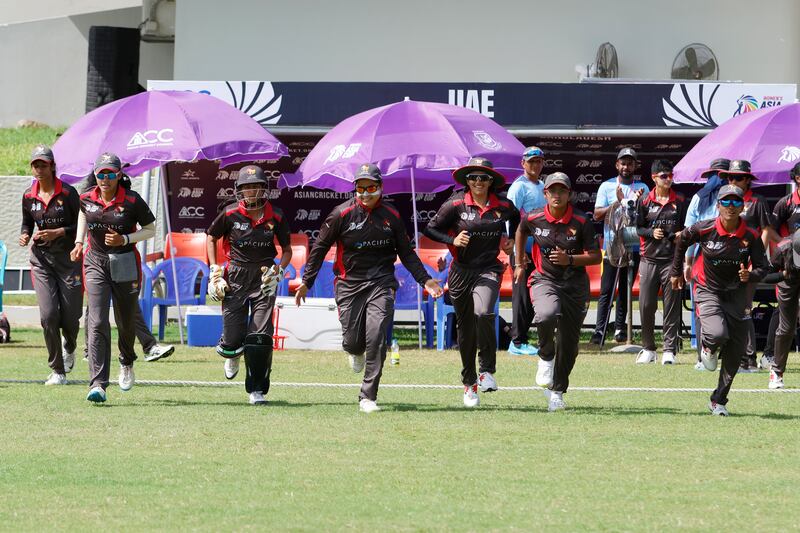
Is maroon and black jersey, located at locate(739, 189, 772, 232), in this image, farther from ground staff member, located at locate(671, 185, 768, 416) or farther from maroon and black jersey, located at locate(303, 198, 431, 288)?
maroon and black jersey, located at locate(303, 198, 431, 288)

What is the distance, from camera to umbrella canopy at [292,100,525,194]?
16.3m

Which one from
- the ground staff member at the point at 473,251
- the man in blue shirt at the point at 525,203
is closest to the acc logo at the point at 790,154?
the man in blue shirt at the point at 525,203

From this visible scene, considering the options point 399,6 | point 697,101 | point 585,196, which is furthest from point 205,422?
point 399,6

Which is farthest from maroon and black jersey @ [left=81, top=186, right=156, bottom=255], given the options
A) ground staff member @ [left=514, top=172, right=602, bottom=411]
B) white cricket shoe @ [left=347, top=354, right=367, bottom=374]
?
ground staff member @ [left=514, top=172, right=602, bottom=411]

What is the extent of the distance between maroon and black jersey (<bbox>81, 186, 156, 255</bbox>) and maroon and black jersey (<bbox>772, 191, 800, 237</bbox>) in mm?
5951

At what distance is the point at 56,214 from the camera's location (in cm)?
1320

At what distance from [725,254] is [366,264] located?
2.82 m

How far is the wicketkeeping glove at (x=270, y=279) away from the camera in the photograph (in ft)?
38.0

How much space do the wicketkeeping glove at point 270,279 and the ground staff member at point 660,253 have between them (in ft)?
17.3

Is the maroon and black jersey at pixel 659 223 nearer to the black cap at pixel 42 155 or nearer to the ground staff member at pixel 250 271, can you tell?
the ground staff member at pixel 250 271

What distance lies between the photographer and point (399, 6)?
1071 inches

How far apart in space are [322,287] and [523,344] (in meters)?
2.99

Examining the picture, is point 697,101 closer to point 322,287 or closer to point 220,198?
point 322,287

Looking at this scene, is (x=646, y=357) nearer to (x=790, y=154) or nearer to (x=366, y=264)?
(x=790, y=154)
